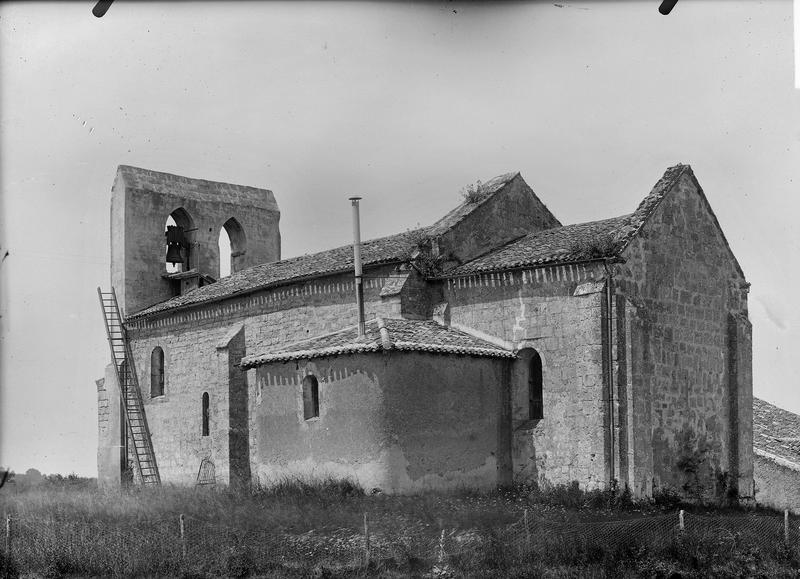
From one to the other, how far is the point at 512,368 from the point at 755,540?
7283 millimetres

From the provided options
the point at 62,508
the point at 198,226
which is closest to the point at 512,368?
the point at 62,508

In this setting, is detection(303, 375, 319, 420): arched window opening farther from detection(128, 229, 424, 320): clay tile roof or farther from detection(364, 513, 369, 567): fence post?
detection(364, 513, 369, 567): fence post

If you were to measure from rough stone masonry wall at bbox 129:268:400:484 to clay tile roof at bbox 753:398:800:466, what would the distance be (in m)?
13.2

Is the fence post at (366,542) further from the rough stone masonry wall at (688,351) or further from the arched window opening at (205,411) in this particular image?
the arched window opening at (205,411)

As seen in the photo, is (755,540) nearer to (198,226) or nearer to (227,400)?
(227,400)

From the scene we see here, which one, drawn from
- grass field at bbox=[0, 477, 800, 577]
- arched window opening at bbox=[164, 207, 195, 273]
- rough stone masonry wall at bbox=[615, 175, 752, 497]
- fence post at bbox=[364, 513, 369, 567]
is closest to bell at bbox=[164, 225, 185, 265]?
arched window opening at bbox=[164, 207, 195, 273]

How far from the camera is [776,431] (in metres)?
34.5

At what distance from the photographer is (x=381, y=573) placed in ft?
59.7

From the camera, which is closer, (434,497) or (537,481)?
(434,497)

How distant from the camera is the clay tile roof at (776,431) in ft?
107

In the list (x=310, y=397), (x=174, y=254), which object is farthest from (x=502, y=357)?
(x=174, y=254)

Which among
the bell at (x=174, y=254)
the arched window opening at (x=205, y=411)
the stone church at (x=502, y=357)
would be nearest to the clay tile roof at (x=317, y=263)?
the stone church at (x=502, y=357)

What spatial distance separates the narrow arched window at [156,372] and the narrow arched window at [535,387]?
14022 millimetres

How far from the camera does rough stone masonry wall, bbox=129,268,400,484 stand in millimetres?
28547
